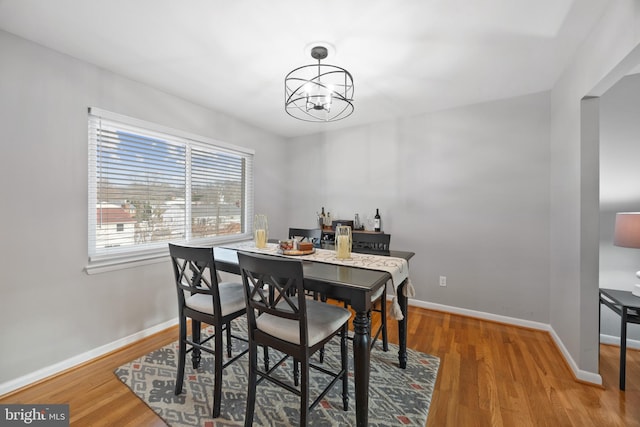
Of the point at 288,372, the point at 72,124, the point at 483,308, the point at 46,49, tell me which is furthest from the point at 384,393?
the point at 46,49

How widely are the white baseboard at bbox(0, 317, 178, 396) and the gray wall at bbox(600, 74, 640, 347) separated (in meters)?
4.16

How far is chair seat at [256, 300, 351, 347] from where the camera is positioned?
1.44 m

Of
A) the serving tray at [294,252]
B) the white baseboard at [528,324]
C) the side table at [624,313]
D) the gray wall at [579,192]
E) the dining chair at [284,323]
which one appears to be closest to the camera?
the dining chair at [284,323]

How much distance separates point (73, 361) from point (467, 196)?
13.1 feet

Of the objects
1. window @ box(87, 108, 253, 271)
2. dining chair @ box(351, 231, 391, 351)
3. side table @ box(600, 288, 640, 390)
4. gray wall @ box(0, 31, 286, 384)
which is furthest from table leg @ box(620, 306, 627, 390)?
gray wall @ box(0, 31, 286, 384)

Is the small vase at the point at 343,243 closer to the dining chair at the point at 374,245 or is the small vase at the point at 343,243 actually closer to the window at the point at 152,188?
the dining chair at the point at 374,245

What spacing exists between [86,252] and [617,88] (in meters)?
4.61

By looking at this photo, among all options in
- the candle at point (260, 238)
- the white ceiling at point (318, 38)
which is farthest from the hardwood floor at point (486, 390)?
the white ceiling at point (318, 38)

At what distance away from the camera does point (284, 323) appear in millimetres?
1492

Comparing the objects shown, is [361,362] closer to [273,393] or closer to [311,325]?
[311,325]

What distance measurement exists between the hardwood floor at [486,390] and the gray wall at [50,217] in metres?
0.27

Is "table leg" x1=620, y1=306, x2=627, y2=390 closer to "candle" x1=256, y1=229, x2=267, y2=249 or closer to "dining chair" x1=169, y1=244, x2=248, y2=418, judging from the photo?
"dining chair" x1=169, y1=244, x2=248, y2=418

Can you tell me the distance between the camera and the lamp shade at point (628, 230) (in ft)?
6.02

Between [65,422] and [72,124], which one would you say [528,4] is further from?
[65,422]
